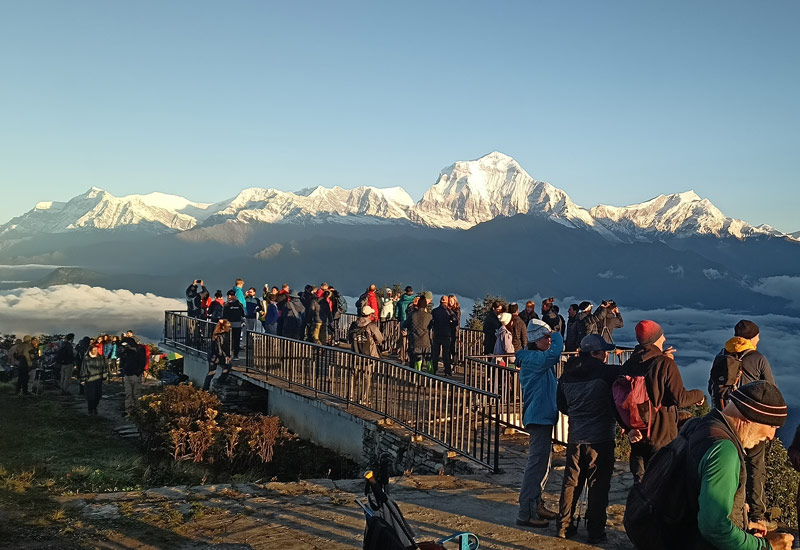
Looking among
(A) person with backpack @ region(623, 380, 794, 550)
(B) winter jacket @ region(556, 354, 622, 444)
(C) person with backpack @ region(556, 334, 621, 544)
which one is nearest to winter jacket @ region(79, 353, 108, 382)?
(C) person with backpack @ region(556, 334, 621, 544)

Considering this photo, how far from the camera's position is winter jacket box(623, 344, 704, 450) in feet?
17.4

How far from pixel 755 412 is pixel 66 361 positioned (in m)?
20.0

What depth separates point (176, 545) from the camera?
5.62 m

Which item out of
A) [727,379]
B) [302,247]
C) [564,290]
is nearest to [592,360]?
[727,379]

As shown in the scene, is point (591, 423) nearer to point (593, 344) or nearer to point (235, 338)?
point (593, 344)

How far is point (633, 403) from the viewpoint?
5.22m

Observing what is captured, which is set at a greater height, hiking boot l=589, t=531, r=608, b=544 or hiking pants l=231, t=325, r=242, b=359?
hiking pants l=231, t=325, r=242, b=359

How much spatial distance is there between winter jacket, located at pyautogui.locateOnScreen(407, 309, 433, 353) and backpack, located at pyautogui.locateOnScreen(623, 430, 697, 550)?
1044 centimetres

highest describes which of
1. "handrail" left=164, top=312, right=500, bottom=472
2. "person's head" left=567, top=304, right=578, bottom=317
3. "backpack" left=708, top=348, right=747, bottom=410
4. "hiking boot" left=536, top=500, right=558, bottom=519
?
"person's head" left=567, top=304, right=578, bottom=317

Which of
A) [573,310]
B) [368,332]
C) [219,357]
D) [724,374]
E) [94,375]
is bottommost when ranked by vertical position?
[94,375]

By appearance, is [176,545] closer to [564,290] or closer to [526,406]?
[526,406]

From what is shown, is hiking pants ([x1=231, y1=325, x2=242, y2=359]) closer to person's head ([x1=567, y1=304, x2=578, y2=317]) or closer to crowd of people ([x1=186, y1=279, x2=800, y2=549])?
crowd of people ([x1=186, y1=279, x2=800, y2=549])

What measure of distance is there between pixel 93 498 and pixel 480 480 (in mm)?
4160

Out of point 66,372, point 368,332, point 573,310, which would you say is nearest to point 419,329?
point 368,332
